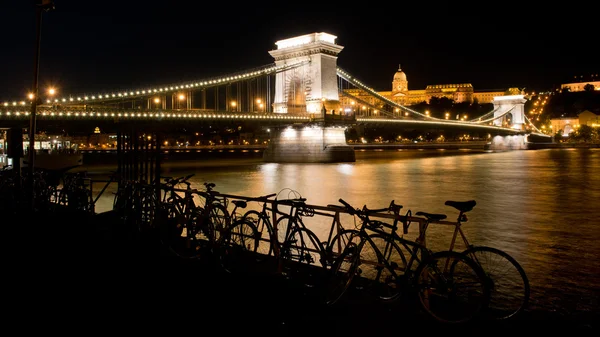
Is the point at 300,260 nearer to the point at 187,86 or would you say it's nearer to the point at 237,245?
the point at 237,245

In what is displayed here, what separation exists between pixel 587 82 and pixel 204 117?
172m

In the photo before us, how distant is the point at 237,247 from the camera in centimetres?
606

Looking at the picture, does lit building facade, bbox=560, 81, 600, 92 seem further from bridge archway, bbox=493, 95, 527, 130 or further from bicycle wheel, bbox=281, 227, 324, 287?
bicycle wheel, bbox=281, 227, 324, 287

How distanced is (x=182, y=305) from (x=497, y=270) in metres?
2.95

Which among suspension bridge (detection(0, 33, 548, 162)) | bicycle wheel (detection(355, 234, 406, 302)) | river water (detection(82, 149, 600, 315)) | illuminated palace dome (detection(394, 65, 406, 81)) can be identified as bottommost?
river water (detection(82, 149, 600, 315))

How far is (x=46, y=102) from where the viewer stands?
28.5 m

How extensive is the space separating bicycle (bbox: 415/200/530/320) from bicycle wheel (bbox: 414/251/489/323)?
0.12m

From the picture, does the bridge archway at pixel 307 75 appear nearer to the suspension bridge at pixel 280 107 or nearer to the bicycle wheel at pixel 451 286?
the suspension bridge at pixel 280 107

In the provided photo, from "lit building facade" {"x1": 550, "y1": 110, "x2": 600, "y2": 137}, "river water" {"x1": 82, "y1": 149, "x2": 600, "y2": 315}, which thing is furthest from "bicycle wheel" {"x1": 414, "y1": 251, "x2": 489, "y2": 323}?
"lit building facade" {"x1": 550, "y1": 110, "x2": 600, "y2": 137}

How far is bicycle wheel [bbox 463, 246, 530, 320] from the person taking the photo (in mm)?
4180

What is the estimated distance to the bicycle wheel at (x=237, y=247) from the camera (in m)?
5.96

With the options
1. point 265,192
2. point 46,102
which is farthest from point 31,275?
point 46,102

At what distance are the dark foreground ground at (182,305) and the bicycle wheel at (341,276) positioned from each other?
0.40 ft

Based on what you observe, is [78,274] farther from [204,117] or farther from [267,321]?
[204,117]
